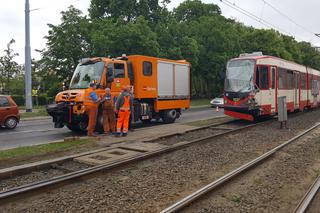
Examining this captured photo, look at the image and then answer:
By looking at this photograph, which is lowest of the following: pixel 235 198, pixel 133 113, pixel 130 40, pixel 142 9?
pixel 235 198

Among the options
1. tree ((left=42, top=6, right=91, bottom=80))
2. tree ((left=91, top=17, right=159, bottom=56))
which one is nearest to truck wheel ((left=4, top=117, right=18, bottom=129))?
tree ((left=91, top=17, right=159, bottom=56))

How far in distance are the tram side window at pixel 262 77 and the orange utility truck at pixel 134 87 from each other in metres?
3.71

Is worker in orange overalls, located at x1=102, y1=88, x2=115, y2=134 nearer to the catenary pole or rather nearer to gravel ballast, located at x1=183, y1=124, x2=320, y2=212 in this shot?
gravel ballast, located at x1=183, y1=124, x2=320, y2=212

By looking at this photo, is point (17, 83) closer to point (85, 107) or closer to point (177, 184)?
point (85, 107)

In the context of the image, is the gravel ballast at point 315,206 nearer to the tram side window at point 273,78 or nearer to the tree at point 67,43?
the tram side window at point 273,78

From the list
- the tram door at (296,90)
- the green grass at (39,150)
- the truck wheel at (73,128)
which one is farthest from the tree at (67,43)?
the green grass at (39,150)

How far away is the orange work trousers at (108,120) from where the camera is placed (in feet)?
40.0

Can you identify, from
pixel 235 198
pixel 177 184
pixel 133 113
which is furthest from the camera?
pixel 133 113

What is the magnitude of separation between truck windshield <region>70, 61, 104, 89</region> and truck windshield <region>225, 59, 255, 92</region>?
6753 mm

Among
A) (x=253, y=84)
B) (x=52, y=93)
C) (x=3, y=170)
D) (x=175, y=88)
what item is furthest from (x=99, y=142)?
(x=52, y=93)

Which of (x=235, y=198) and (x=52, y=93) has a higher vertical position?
(x=52, y=93)

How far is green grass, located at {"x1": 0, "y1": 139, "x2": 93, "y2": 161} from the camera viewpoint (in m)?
8.19

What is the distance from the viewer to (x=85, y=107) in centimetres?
1177

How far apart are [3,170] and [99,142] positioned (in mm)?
3884
